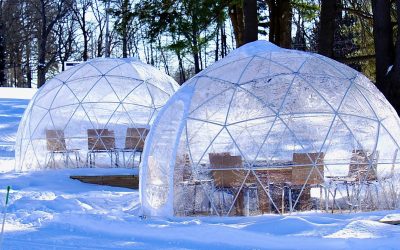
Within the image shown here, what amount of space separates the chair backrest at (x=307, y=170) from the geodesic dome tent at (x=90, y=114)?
7.11 meters

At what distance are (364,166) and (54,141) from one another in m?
8.60

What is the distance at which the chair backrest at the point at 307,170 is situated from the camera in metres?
9.52

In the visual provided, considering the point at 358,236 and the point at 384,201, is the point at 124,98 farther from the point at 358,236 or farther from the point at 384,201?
the point at 358,236

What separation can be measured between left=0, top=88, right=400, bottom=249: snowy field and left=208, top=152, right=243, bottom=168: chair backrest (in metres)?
0.86

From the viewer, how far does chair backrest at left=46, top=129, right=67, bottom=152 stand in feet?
52.0

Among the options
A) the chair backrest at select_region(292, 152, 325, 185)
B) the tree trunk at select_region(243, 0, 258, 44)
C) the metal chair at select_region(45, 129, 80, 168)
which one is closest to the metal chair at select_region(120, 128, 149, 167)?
the metal chair at select_region(45, 129, 80, 168)

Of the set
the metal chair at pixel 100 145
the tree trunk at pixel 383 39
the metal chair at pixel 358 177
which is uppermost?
the tree trunk at pixel 383 39

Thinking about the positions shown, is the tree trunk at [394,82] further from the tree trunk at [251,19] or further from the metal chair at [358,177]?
the metal chair at [358,177]

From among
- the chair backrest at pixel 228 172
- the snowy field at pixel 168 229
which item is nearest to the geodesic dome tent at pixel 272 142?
the chair backrest at pixel 228 172

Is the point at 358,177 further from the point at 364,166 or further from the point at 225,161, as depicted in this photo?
the point at 225,161

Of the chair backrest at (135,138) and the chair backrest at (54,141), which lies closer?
the chair backrest at (54,141)

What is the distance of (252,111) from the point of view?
1004 cm

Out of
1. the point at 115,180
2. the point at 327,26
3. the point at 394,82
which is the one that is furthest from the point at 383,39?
the point at 115,180

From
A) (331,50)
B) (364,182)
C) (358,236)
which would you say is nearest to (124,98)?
(331,50)
